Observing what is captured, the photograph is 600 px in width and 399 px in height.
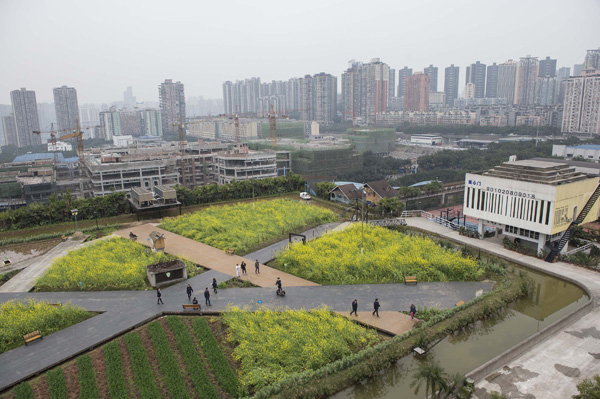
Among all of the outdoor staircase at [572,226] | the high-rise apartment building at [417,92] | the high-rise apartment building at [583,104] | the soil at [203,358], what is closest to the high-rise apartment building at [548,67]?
the high-rise apartment building at [417,92]

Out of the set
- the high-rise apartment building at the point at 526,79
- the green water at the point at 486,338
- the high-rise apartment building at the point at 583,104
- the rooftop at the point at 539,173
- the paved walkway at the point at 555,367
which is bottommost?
the green water at the point at 486,338

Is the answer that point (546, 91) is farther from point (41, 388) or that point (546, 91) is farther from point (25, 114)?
point (25, 114)

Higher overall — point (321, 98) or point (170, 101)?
point (321, 98)

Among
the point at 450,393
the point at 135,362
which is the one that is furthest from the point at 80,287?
the point at 450,393

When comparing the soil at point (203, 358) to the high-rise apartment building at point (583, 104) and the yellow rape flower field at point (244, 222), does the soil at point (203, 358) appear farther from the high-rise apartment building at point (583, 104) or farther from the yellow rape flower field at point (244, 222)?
the high-rise apartment building at point (583, 104)

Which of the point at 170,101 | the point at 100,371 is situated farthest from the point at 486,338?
the point at 170,101

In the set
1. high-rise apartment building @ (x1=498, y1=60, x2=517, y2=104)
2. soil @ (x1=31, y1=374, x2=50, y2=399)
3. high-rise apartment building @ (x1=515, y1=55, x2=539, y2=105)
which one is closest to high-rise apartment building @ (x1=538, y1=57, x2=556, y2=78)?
high-rise apartment building @ (x1=498, y1=60, x2=517, y2=104)
